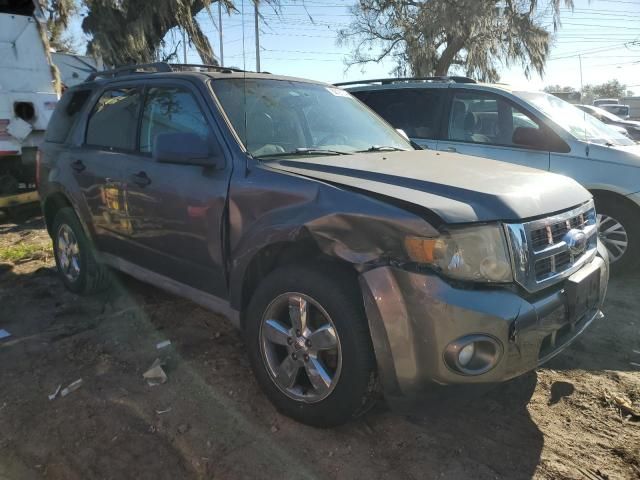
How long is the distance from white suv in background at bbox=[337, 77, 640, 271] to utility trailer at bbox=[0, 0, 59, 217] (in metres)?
4.98

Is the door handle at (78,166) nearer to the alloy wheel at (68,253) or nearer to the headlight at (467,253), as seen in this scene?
the alloy wheel at (68,253)

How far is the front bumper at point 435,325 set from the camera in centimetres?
224

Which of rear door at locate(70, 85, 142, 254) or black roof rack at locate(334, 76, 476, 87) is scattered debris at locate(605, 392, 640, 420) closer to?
rear door at locate(70, 85, 142, 254)

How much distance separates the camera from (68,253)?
482 cm

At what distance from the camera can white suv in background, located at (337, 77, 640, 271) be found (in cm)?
503

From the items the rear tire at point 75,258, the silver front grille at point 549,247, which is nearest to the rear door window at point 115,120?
the rear tire at point 75,258

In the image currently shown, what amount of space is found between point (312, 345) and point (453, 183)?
3.41 ft

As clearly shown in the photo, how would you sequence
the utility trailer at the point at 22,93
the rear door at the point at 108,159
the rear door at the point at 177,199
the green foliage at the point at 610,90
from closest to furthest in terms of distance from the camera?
the rear door at the point at 177,199 → the rear door at the point at 108,159 → the utility trailer at the point at 22,93 → the green foliage at the point at 610,90

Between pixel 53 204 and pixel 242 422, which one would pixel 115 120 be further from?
pixel 242 422

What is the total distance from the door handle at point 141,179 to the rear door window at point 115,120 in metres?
0.32

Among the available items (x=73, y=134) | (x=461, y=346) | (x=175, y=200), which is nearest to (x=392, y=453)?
(x=461, y=346)

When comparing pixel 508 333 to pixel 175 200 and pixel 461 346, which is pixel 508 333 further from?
pixel 175 200

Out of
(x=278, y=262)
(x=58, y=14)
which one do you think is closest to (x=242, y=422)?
(x=278, y=262)

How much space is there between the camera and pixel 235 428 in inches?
110
